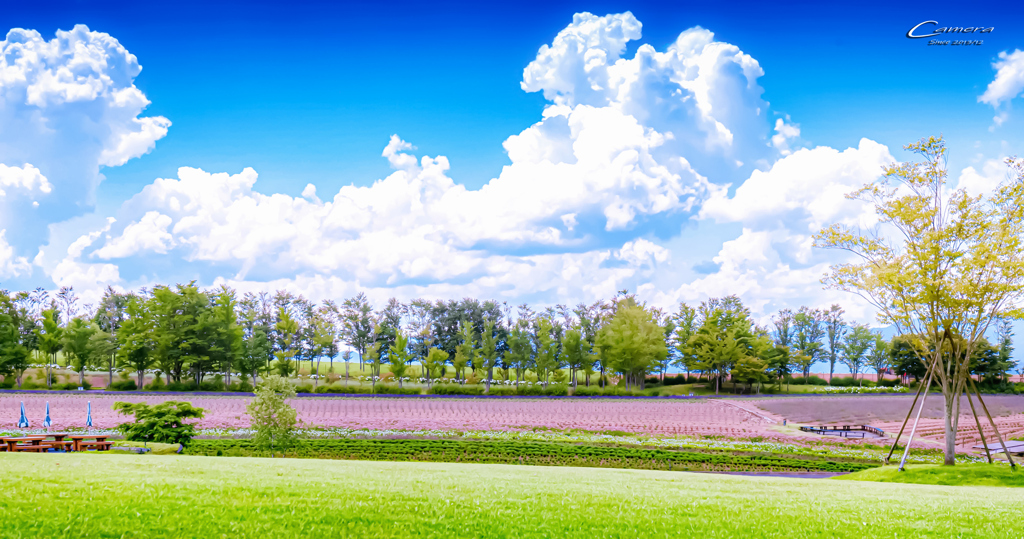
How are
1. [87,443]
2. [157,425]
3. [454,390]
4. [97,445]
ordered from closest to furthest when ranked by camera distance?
1. [97,445]
2. [87,443]
3. [157,425]
4. [454,390]

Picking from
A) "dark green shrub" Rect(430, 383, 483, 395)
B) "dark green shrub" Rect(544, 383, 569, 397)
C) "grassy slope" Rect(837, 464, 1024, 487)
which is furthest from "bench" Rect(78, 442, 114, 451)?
"dark green shrub" Rect(544, 383, 569, 397)

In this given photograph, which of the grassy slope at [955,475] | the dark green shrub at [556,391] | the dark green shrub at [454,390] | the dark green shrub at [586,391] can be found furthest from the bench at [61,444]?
the dark green shrub at [586,391]

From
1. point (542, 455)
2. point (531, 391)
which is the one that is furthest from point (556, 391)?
point (542, 455)

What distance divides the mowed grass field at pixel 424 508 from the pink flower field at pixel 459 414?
1812cm

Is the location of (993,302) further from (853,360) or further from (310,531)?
(853,360)

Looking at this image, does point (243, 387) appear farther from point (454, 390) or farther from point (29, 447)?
point (29, 447)

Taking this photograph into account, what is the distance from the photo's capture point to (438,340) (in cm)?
8788

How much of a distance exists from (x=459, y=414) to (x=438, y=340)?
48840 mm

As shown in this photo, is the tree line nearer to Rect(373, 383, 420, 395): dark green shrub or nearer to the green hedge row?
Rect(373, 383, 420, 395): dark green shrub

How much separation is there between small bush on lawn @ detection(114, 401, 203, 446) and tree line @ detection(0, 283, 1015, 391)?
4223 centimetres

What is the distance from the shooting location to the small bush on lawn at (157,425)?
70.7ft

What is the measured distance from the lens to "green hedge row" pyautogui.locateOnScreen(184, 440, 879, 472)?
22.5 meters

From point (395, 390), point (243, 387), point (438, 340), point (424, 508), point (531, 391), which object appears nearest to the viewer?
point (424, 508)

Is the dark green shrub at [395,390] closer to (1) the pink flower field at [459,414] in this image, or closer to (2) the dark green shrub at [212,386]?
(1) the pink flower field at [459,414]
